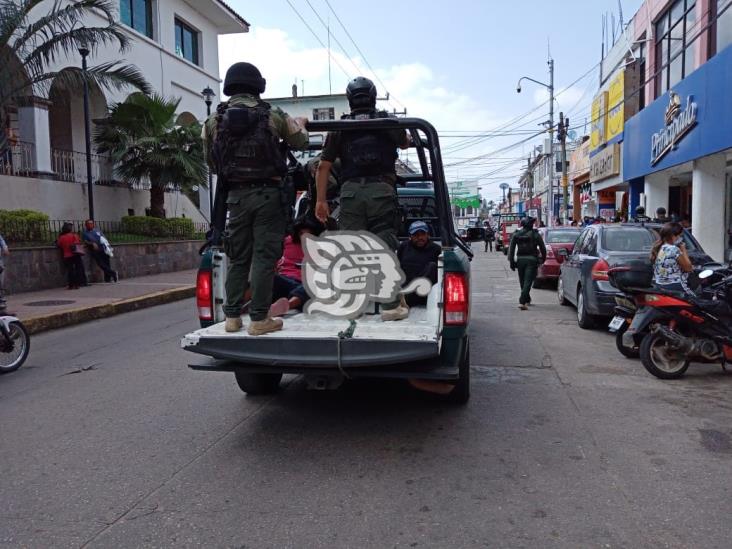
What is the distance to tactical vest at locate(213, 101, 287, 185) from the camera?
416 centimetres

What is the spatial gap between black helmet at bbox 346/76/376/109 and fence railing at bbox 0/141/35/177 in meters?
13.5

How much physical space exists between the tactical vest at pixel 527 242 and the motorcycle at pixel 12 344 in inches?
315

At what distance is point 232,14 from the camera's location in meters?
26.7

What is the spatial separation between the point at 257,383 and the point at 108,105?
17.1 metres

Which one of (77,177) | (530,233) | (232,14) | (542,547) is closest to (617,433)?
(542,547)

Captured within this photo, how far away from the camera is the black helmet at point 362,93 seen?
15.5 feet

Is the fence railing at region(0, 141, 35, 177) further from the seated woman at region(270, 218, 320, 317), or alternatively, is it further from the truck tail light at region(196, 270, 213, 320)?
the truck tail light at region(196, 270, 213, 320)

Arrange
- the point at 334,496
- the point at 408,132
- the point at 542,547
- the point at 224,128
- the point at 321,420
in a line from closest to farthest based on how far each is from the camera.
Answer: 1. the point at 542,547
2. the point at 334,496
3. the point at 224,128
4. the point at 321,420
5. the point at 408,132

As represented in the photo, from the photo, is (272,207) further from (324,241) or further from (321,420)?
(321,420)

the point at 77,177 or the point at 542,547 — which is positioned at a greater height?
the point at 77,177

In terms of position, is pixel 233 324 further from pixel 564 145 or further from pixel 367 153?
pixel 564 145

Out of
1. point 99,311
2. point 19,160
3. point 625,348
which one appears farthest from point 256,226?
point 19,160

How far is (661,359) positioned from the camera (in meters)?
6.20

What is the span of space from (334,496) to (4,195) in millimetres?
14520
